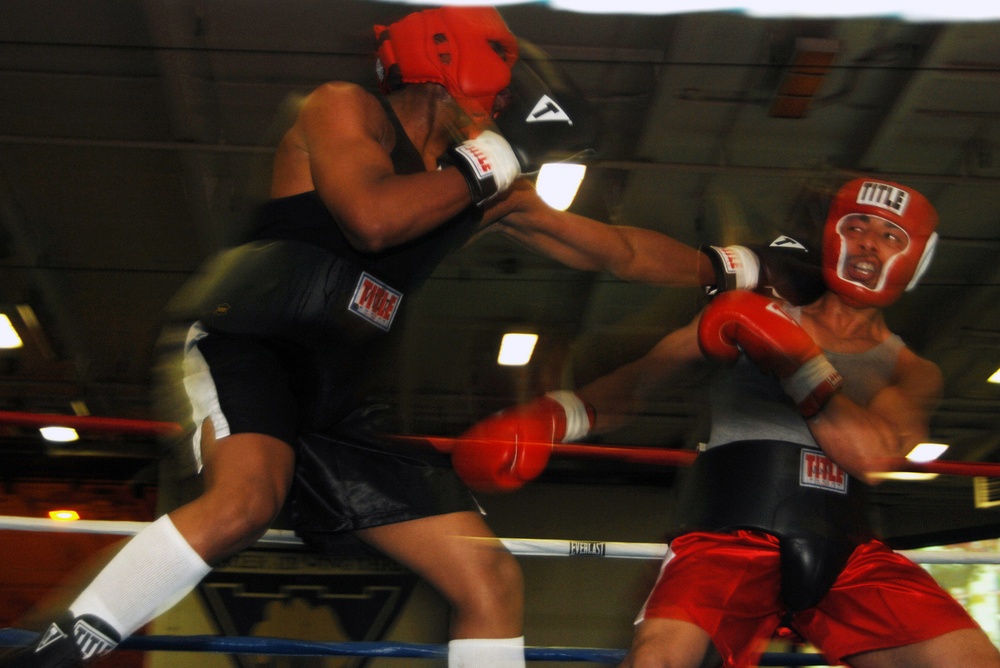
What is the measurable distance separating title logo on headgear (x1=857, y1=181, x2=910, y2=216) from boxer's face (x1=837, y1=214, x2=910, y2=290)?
2cm

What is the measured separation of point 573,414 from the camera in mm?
1603

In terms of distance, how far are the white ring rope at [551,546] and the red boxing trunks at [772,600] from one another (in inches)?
7.5

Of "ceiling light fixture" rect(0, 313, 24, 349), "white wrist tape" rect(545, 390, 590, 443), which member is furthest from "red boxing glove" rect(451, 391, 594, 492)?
"ceiling light fixture" rect(0, 313, 24, 349)

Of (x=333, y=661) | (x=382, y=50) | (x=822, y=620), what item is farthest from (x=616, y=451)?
(x=333, y=661)

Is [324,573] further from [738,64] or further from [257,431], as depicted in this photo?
[257,431]

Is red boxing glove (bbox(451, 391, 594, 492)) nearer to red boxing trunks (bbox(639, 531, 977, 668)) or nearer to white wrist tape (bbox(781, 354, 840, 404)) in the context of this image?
red boxing trunks (bbox(639, 531, 977, 668))

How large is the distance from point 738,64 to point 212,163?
7.76 feet

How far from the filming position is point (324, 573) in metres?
5.54

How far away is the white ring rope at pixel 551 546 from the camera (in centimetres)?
162

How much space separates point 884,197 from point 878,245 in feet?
0.28

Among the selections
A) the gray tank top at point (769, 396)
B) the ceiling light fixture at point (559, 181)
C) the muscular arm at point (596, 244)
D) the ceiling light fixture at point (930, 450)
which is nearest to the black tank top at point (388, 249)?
the muscular arm at point (596, 244)

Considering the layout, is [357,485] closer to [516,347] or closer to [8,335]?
[516,347]

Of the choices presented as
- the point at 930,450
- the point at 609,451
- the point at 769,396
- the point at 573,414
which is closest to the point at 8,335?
the point at 609,451

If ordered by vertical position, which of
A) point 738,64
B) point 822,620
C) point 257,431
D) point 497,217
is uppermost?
point 738,64
